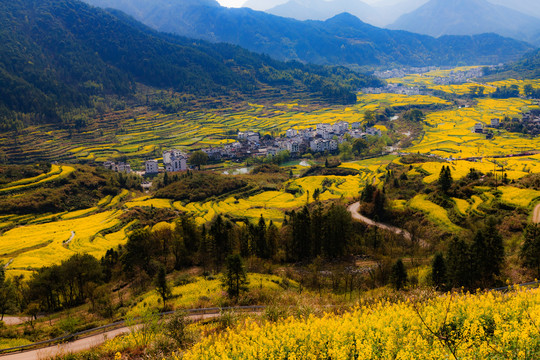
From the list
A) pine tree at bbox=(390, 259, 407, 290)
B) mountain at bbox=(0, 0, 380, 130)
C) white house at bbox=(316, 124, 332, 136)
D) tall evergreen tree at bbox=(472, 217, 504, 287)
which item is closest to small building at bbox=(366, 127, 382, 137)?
white house at bbox=(316, 124, 332, 136)

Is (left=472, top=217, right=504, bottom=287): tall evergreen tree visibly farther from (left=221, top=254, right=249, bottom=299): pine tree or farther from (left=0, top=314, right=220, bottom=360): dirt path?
(left=0, top=314, right=220, bottom=360): dirt path

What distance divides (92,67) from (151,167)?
115 metres

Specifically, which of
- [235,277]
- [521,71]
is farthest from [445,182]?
[521,71]

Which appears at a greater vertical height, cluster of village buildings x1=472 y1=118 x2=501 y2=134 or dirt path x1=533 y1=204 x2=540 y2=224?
cluster of village buildings x1=472 y1=118 x2=501 y2=134

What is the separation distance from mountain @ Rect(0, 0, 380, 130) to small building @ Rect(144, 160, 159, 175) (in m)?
62.3

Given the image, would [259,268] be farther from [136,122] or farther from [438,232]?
[136,122]

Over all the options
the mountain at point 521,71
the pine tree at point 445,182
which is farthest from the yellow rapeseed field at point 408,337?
the mountain at point 521,71

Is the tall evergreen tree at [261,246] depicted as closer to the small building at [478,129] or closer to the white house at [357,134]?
the white house at [357,134]

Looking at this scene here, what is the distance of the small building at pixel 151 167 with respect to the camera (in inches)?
3027

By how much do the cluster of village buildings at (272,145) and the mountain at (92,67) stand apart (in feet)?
195

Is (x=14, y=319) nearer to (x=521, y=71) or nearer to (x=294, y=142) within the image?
(x=294, y=142)

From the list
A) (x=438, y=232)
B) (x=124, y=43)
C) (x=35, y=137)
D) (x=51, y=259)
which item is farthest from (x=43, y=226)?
(x=124, y=43)

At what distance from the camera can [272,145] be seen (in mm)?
93188

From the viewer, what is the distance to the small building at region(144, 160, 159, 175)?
7688 cm
